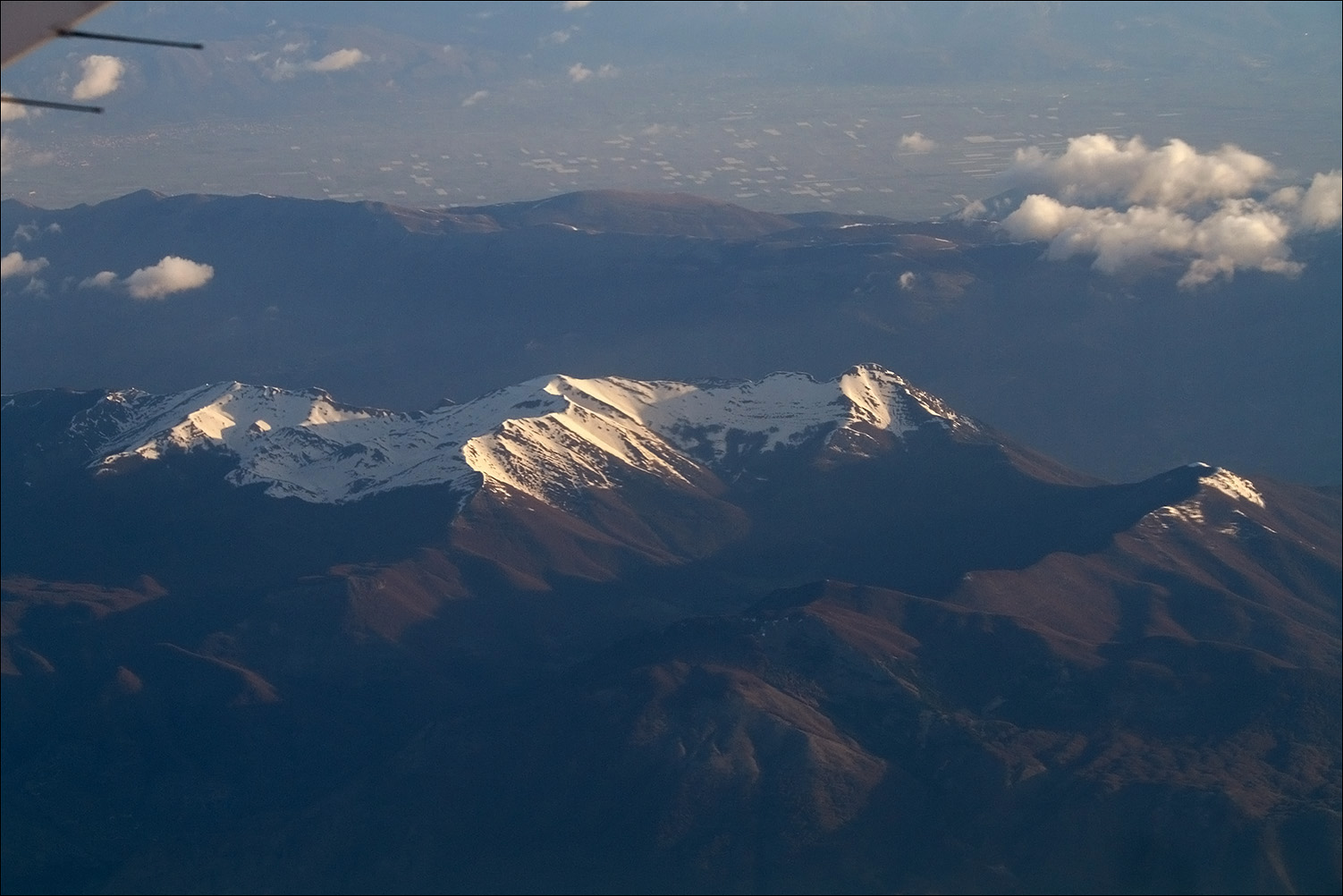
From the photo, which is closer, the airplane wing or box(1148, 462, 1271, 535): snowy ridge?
the airplane wing

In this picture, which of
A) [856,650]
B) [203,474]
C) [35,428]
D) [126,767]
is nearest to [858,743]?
[856,650]

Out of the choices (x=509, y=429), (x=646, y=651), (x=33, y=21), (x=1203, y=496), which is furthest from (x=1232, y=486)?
(x=33, y=21)

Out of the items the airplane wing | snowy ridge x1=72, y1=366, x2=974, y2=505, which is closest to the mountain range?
snowy ridge x1=72, y1=366, x2=974, y2=505

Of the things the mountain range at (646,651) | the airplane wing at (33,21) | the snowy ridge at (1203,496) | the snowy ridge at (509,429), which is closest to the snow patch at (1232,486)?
the snowy ridge at (1203,496)

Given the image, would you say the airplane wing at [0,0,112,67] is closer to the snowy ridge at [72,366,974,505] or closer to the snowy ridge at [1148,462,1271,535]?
the snowy ridge at [72,366,974,505]

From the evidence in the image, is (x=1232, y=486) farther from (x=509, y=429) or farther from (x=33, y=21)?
(x=33, y=21)
